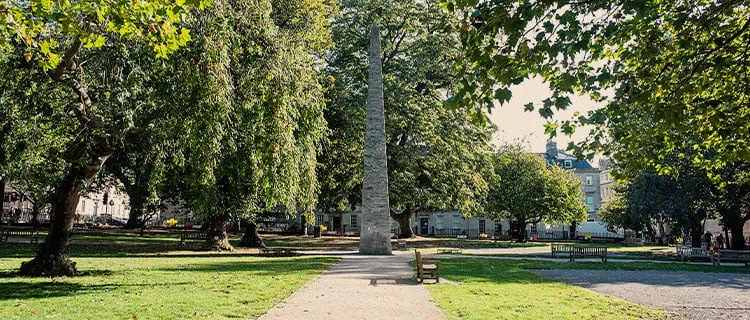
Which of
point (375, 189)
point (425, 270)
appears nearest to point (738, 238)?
point (375, 189)

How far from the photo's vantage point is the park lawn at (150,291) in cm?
838

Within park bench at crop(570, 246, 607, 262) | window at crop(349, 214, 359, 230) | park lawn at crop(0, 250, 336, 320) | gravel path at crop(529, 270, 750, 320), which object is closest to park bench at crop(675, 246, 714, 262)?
park bench at crop(570, 246, 607, 262)

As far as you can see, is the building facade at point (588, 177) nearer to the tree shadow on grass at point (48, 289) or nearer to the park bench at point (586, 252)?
the park bench at point (586, 252)

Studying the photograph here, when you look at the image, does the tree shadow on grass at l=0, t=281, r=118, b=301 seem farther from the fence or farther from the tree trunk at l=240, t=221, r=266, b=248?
the fence

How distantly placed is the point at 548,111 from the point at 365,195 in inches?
735

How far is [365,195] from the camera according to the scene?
2475cm

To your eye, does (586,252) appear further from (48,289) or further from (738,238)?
(48,289)

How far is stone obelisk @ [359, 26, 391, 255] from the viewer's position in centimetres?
2438

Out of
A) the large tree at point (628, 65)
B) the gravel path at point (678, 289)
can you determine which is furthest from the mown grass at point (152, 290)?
the gravel path at point (678, 289)

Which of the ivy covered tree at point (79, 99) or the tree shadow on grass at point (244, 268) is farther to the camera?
the tree shadow on grass at point (244, 268)

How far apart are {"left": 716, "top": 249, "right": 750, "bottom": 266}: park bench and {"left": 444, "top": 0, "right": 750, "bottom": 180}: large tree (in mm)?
16847

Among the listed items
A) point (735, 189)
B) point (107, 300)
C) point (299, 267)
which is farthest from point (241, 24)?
point (735, 189)

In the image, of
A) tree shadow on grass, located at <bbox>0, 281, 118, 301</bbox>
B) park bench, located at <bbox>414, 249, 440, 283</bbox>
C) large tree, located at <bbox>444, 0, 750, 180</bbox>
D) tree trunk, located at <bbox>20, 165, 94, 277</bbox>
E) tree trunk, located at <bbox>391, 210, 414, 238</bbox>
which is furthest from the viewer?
tree trunk, located at <bbox>391, 210, 414, 238</bbox>

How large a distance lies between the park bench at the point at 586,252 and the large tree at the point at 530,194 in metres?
18.7
